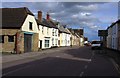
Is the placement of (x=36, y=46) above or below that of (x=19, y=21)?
below

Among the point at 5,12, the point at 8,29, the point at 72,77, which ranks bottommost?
the point at 72,77

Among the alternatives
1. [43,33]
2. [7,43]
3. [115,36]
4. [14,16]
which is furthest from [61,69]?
[43,33]

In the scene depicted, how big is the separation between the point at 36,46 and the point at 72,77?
129 ft

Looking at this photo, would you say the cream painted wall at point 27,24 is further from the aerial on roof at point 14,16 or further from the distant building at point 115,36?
the distant building at point 115,36

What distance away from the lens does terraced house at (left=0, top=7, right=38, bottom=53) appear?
145ft

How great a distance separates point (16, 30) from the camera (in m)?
44.2

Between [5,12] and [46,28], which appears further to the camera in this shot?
[46,28]

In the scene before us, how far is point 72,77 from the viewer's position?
1448cm

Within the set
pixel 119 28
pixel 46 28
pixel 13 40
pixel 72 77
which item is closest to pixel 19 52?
pixel 13 40

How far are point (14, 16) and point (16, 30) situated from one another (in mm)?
3396

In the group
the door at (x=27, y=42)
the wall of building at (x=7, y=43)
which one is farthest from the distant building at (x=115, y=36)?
the wall of building at (x=7, y=43)

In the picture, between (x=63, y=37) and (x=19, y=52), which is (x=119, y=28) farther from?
(x=63, y=37)

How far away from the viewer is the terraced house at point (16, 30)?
4425cm

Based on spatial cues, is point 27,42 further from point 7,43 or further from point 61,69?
point 61,69
